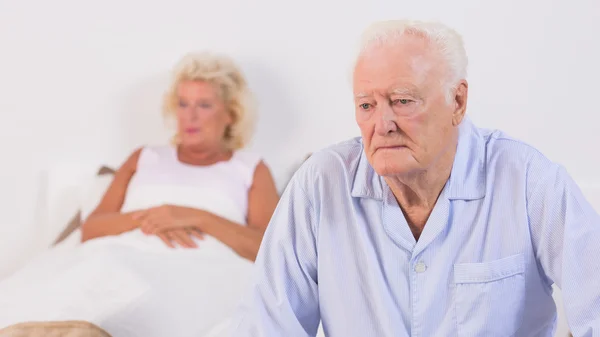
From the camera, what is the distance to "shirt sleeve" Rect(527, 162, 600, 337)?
1.25 metres

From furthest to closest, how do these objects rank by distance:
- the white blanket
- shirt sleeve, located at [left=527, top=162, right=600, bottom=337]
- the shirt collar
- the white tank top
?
1. the white tank top
2. the white blanket
3. the shirt collar
4. shirt sleeve, located at [left=527, top=162, right=600, bottom=337]

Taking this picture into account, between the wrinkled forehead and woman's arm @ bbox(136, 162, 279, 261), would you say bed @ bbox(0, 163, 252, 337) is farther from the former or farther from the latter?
the wrinkled forehead

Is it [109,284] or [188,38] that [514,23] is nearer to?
[188,38]

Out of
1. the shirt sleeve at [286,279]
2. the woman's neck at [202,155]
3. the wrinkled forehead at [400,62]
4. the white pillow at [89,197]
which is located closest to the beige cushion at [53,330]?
the shirt sleeve at [286,279]

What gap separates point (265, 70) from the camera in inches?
113

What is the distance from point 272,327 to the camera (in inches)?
53.4

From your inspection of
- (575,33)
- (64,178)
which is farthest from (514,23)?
(64,178)

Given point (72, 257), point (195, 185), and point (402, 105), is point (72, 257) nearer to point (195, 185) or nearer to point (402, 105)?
point (195, 185)

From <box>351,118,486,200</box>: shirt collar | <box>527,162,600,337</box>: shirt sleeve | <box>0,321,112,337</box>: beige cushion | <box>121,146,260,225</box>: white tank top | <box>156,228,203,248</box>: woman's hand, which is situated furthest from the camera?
<box>121,146,260,225</box>: white tank top

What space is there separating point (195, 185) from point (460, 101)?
144cm

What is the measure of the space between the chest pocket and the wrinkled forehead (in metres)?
0.30

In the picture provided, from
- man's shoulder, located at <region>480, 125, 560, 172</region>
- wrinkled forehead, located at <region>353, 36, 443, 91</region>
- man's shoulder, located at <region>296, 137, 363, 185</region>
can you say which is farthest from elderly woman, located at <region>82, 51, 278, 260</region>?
wrinkled forehead, located at <region>353, 36, 443, 91</region>

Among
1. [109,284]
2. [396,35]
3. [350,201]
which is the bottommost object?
[109,284]

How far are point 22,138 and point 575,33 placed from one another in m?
1.90
